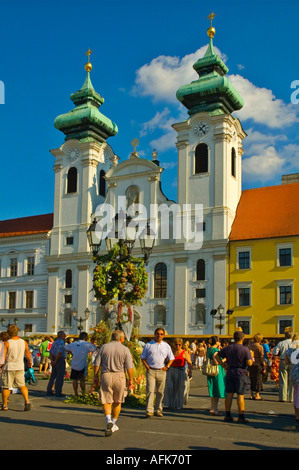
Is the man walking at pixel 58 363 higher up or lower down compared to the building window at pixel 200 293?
lower down

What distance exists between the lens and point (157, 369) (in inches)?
474

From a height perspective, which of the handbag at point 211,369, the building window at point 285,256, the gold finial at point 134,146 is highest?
the gold finial at point 134,146

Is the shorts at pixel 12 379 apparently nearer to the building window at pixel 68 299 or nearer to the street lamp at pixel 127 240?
the street lamp at pixel 127 240

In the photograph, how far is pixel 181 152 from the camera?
4588 centimetres

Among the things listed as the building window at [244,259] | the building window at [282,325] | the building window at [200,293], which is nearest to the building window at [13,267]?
the building window at [200,293]

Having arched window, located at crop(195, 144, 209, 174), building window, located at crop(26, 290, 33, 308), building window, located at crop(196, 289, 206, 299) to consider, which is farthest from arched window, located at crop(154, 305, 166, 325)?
building window, located at crop(26, 290, 33, 308)

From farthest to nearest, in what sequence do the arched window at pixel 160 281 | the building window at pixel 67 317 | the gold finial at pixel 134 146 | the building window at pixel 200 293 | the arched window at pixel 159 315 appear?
1. the building window at pixel 67 317
2. the gold finial at pixel 134 146
3. the arched window at pixel 160 281
4. the arched window at pixel 159 315
5. the building window at pixel 200 293

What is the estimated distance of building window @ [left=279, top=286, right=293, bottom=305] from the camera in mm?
40344

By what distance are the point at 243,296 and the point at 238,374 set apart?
101 feet

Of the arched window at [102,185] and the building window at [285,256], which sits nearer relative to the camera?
the building window at [285,256]

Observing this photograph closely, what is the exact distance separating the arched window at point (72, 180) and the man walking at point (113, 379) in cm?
4197

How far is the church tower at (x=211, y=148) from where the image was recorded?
143 feet

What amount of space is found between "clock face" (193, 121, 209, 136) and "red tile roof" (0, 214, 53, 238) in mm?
15705
